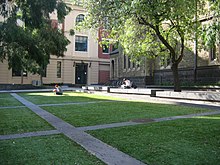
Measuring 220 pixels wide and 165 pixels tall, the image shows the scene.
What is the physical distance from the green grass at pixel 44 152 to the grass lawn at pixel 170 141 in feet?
2.94

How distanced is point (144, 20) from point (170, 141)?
1042cm

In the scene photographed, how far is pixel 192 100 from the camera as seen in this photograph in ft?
47.7

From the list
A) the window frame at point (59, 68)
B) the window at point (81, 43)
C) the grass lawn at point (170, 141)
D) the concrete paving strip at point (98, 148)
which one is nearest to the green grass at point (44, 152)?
the concrete paving strip at point (98, 148)

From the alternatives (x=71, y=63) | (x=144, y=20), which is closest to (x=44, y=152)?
(x=144, y=20)

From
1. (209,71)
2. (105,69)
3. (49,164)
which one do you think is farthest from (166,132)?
(105,69)

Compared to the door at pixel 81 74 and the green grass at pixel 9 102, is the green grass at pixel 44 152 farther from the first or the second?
the door at pixel 81 74

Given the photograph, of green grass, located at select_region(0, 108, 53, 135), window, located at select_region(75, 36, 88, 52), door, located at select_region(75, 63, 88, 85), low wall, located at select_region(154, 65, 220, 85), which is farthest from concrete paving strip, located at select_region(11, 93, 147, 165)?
window, located at select_region(75, 36, 88, 52)

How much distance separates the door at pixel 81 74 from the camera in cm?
4881

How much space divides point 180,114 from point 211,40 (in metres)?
4.92

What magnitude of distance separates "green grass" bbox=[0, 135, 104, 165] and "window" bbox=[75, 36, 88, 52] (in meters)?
43.0

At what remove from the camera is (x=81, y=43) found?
49031mm

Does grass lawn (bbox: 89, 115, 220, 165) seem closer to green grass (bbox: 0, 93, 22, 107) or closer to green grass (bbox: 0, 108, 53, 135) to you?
green grass (bbox: 0, 108, 53, 135)

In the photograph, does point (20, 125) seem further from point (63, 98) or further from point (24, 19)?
point (63, 98)

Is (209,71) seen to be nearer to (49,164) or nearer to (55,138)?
(55,138)
